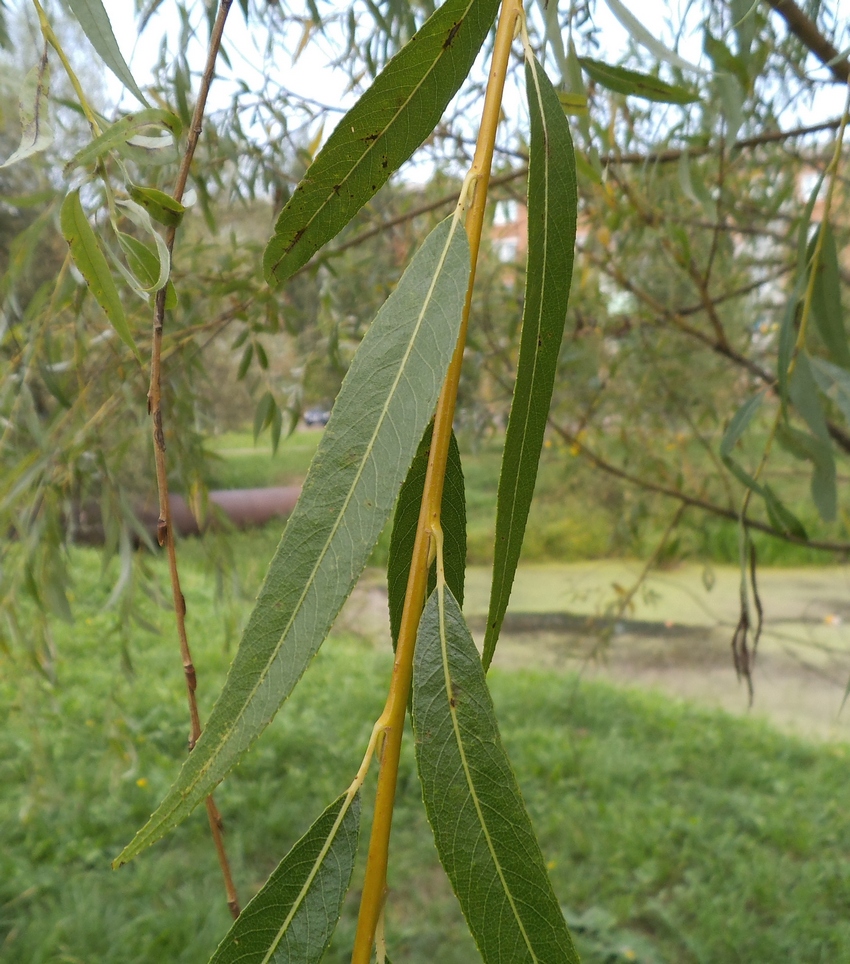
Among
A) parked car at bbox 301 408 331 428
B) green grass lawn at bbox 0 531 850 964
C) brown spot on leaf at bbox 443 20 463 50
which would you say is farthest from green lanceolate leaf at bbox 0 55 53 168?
parked car at bbox 301 408 331 428

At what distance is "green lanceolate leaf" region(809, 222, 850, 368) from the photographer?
632 millimetres

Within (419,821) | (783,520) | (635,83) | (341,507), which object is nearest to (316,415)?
(419,821)

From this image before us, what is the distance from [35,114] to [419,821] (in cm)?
184

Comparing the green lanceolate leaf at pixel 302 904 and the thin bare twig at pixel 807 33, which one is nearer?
the green lanceolate leaf at pixel 302 904

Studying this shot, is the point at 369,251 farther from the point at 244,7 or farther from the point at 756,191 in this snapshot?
the point at 244,7

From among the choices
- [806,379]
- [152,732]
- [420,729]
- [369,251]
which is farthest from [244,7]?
[152,732]

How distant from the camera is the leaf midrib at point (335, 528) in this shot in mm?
220

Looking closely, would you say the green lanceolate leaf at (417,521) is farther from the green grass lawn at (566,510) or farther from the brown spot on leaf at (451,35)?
the green grass lawn at (566,510)

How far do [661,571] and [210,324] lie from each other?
275cm

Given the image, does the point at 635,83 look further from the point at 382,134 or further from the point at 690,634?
the point at 690,634

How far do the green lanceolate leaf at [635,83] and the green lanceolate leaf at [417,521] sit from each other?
1.00 feet

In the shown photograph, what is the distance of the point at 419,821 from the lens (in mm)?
1938

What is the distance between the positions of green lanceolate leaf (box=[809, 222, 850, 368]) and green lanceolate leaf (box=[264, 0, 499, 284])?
42 cm

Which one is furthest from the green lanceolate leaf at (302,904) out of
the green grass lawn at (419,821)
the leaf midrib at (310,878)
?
the green grass lawn at (419,821)
